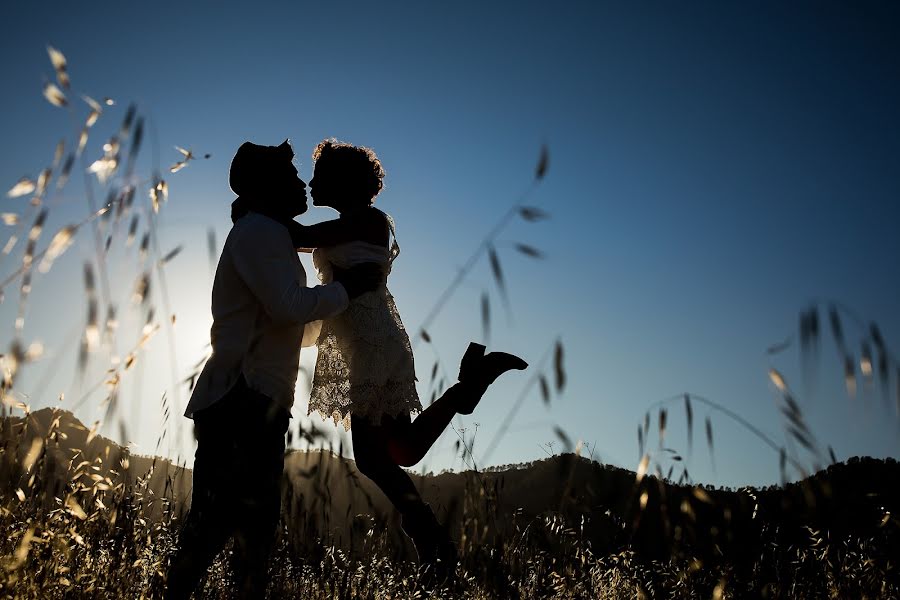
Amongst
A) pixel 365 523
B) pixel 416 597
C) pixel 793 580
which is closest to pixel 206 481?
pixel 365 523

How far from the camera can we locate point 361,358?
319cm

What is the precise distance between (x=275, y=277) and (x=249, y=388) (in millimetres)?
428

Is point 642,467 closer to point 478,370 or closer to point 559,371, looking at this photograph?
point 559,371

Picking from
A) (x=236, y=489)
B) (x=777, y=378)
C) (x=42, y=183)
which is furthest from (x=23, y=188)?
(x=777, y=378)

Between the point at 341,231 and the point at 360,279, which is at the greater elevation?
the point at 341,231

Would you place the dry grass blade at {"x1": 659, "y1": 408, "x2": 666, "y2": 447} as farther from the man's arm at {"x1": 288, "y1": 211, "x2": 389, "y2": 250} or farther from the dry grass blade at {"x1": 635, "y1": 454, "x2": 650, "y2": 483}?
the man's arm at {"x1": 288, "y1": 211, "x2": 389, "y2": 250}

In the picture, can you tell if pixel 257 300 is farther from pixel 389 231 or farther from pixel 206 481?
pixel 389 231

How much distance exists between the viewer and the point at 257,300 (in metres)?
2.55

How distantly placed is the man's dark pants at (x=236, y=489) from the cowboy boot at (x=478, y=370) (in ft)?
4.46

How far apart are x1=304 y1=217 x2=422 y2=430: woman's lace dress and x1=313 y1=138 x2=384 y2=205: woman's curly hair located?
344 mm

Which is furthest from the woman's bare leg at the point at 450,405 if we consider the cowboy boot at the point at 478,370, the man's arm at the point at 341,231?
the man's arm at the point at 341,231

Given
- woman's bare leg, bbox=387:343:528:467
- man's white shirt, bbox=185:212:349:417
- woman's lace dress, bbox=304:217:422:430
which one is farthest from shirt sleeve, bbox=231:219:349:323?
woman's bare leg, bbox=387:343:528:467

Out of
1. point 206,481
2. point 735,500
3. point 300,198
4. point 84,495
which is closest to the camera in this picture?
point 206,481

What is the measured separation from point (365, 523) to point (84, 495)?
1119 millimetres
